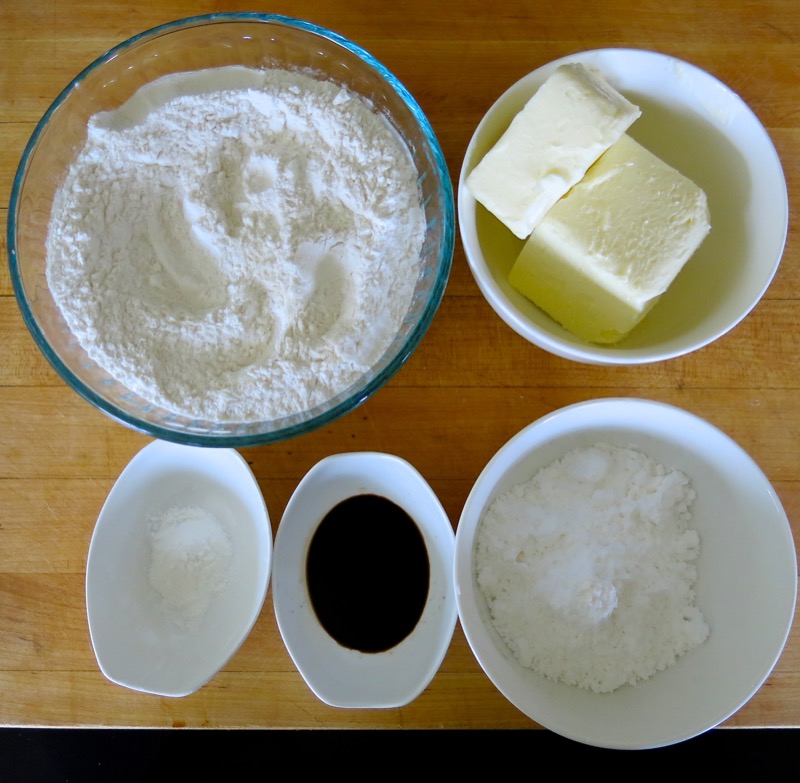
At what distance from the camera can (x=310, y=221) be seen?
80cm

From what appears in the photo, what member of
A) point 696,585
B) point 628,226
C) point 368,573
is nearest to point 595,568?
point 696,585

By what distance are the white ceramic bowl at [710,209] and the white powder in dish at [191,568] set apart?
1.67 ft

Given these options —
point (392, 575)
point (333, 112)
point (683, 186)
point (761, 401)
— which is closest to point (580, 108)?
point (683, 186)

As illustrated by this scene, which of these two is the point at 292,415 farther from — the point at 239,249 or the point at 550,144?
the point at 550,144

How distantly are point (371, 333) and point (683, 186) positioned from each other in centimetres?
41

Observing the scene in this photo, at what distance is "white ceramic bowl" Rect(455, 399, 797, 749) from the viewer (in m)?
0.81

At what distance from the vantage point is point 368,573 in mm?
936

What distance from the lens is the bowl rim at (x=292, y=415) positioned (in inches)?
31.0

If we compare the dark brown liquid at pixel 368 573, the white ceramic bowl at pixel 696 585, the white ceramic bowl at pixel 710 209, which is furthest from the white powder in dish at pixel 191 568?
the white ceramic bowl at pixel 710 209

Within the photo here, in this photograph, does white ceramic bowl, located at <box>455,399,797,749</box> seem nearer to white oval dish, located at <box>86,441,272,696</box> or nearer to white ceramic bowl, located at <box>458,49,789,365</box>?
white ceramic bowl, located at <box>458,49,789,365</box>

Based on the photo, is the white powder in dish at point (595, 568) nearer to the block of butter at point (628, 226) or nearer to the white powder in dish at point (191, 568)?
the block of butter at point (628, 226)

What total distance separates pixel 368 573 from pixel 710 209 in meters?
0.69

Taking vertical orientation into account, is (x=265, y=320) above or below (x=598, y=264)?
below

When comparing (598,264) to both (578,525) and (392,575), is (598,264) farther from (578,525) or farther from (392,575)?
(392,575)
